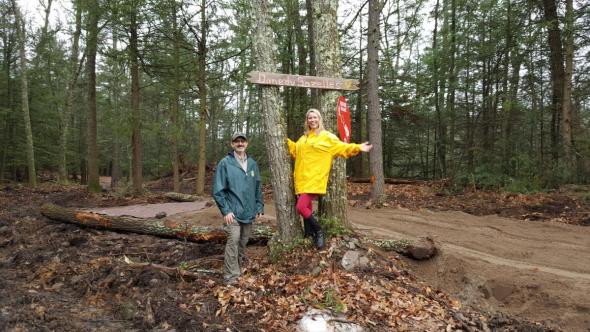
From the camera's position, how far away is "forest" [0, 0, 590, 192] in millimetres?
13383

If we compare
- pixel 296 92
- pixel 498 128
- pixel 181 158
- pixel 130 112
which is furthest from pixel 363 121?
pixel 181 158

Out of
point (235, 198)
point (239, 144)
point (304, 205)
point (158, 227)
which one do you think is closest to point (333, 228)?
point (304, 205)

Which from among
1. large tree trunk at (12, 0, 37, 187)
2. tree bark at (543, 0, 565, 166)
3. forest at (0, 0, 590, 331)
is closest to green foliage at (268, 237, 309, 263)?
forest at (0, 0, 590, 331)

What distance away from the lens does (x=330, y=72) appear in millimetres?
5555

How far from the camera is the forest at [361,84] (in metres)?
13.4

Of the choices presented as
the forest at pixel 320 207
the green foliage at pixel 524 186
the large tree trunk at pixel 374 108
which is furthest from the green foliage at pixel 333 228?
the green foliage at pixel 524 186

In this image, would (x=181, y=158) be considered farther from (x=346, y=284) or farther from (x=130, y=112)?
(x=346, y=284)

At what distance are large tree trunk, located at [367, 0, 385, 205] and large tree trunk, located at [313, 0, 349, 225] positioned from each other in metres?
5.74

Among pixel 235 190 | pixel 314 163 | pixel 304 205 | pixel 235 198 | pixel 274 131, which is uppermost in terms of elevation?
pixel 274 131

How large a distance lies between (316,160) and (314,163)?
2.0 inches

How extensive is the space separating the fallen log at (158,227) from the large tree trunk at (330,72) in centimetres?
160

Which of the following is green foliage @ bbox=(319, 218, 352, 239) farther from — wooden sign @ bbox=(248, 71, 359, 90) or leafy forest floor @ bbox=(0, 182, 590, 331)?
wooden sign @ bbox=(248, 71, 359, 90)

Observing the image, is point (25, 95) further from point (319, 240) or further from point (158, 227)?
point (319, 240)

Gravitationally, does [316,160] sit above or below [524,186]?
above
